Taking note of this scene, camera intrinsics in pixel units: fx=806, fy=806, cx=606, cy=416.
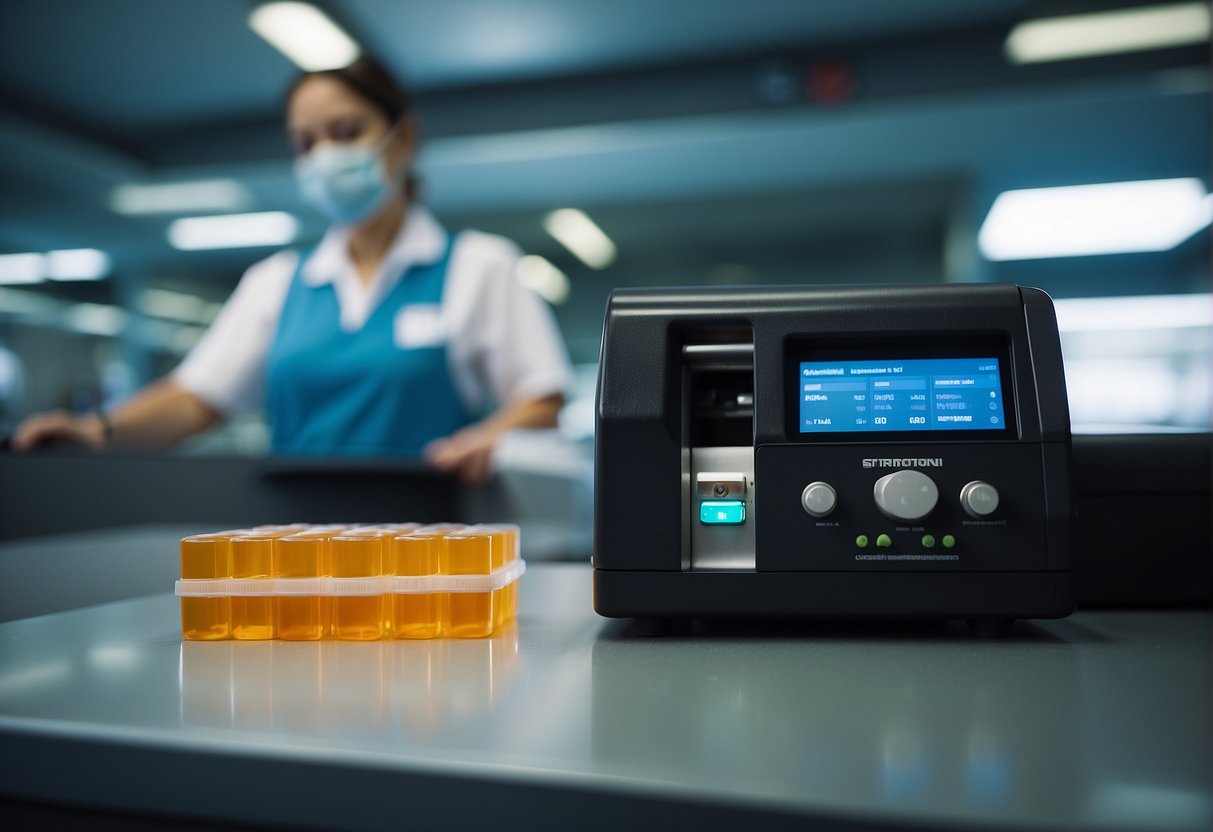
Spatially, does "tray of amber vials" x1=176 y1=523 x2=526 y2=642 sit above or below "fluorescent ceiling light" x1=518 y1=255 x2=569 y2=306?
below

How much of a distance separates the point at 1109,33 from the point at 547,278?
417 cm

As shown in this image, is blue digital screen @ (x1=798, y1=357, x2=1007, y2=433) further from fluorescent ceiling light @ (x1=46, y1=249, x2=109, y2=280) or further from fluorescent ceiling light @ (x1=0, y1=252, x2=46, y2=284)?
fluorescent ceiling light @ (x1=0, y1=252, x2=46, y2=284)

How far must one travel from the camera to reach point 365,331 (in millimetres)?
1529

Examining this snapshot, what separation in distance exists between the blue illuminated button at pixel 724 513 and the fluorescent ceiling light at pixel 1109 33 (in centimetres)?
368

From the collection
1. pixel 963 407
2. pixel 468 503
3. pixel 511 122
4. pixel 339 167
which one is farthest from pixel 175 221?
pixel 963 407

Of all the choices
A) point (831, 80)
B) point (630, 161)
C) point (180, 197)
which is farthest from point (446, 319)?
point (180, 197)

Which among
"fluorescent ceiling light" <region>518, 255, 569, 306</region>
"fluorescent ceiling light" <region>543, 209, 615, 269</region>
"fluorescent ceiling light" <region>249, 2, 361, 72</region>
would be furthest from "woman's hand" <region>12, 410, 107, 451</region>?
"fluorescent ceiling light" <region>518, 255, 569, 306</region>

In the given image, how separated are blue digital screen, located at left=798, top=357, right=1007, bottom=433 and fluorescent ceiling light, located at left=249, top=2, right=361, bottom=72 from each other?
10.2 feet

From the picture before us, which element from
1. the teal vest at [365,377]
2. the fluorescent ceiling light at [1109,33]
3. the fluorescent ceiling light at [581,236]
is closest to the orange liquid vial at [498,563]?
the teal vest at [365,377]

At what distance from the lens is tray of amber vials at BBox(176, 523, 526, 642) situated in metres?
0.51

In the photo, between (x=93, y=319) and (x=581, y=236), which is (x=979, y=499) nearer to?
(x=581, y=236)

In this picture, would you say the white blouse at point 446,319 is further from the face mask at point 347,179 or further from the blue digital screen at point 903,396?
the blue digital screen at point 903,396

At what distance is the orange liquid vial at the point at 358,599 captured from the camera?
0.51 m

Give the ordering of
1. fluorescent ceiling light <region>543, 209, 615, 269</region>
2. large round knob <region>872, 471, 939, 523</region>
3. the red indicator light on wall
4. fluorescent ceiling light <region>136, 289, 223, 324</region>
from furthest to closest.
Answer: fluorescent ceiling light <region>136, 289, 223, 324</region>, fluorescent ceiling light <region>543, 209, 615, 269</region>, the red indicator light on wall, large round knob <region>872, 471, 939, 523</region>
